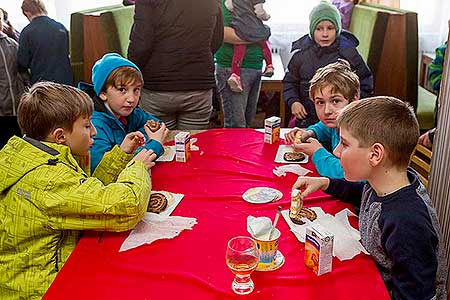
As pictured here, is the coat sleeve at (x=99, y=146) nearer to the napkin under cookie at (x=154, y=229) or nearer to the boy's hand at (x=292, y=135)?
the napkin under cookie at (x=154, y=229)

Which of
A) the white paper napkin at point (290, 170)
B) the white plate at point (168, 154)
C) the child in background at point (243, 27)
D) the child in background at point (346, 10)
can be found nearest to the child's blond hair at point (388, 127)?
the white paper napkin at point (290, 170)

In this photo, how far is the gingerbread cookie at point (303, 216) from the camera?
1.62 m

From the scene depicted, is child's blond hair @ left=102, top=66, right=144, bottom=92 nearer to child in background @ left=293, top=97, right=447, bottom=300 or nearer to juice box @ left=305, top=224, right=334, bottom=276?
child in background @ left=293, top=97, right=447, bottom=300

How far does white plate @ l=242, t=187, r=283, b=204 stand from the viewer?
70.1 inches

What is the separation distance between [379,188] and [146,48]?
5.32ft

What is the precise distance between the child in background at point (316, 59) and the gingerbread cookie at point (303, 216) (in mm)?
1313

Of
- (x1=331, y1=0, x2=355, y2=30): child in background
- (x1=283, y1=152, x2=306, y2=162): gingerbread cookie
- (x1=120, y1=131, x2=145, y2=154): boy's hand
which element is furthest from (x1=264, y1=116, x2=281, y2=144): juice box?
(x1=331, y1=0, x2=355, y2=30): child in background

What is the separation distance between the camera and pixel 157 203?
5.65 feet

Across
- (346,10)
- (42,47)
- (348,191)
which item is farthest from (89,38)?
(348,191)

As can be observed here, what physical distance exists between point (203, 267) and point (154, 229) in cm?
26

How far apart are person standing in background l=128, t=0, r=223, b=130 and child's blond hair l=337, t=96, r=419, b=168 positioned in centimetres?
143

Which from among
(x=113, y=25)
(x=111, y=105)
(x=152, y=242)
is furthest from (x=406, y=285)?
(x=113, y=25)

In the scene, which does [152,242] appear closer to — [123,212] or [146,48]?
[123,212]

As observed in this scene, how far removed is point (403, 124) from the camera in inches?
57.9
